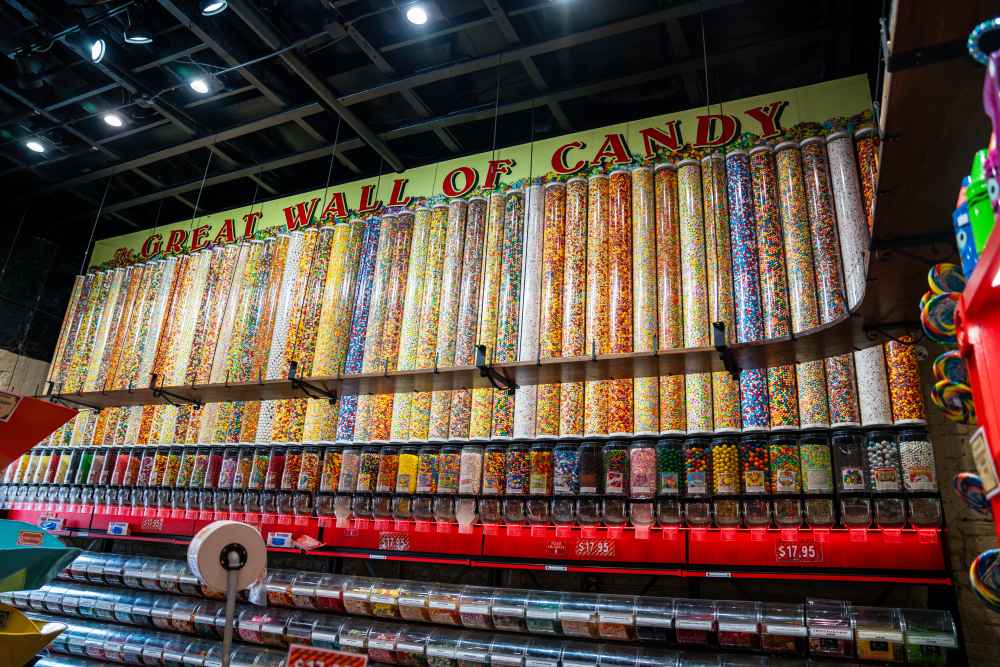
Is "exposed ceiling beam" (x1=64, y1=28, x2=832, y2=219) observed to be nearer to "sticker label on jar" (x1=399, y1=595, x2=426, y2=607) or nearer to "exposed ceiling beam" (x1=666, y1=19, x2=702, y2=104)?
"exposed ceiling beam" (x1=666, y1=19, x2=702, y2=104)

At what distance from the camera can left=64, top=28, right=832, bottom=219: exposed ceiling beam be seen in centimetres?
354

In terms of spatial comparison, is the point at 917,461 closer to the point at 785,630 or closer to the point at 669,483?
the point at 785,630

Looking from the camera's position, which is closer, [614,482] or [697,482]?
[697,482]

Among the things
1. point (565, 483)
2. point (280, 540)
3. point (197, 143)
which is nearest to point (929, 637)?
point (565, 483)

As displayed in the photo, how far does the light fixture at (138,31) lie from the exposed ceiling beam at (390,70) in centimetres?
99

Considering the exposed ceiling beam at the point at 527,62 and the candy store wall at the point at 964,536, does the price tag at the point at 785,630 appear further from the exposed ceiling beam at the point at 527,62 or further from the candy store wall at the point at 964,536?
the exposed ceiling beam at the point at 527,62

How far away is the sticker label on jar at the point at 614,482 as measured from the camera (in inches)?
110

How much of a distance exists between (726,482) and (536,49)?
8.20 ft

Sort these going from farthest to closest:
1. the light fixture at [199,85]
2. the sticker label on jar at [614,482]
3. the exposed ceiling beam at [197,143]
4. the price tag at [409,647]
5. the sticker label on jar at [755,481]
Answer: the exposed ceiling beam at [197,143] < the light fixture at [199,85] < the price tag at [409,647] < the sticker label on jar at [614,482] < the sticker label on jar at [755,481]

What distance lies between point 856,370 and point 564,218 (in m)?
1.54

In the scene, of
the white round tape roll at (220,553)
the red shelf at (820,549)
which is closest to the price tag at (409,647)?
the white round tape roll at (220,553)

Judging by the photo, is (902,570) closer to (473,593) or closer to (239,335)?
(473,593)

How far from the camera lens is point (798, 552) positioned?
2.49m

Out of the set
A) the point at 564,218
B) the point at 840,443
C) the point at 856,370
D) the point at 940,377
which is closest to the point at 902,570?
the point at 840,443
